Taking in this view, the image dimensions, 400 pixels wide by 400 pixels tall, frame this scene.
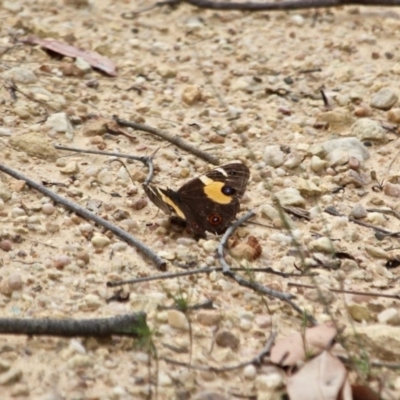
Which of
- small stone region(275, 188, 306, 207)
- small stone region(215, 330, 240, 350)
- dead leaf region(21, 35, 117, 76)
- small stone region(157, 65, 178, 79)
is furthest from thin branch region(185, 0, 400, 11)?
small stone region(215, 330, 240, 350)

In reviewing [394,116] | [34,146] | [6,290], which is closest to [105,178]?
[34,146]

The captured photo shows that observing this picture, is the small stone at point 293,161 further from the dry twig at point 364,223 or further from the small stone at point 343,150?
the dry twig at point 364,223

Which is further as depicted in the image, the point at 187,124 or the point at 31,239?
the point at 187,124

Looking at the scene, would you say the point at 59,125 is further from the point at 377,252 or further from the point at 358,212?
the point at 377,252

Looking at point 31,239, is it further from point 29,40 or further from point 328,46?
point 328,46

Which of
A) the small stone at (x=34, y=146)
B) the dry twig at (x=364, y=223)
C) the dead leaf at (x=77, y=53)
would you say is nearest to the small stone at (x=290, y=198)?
the dry twig at (x=364, y=223)

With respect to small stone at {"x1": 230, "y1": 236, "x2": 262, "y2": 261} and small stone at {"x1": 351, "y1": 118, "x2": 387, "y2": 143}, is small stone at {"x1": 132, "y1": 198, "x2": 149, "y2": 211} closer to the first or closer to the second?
small stone at {"x1": 230, "y1": 236, "x2": 262, "y2": 261}

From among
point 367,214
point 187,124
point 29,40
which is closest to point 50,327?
point 367,214

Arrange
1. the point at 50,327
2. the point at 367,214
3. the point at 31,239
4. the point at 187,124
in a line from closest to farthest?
the point at 50,327, the point at 31,239, the point at 367,214, the point at 187,124
